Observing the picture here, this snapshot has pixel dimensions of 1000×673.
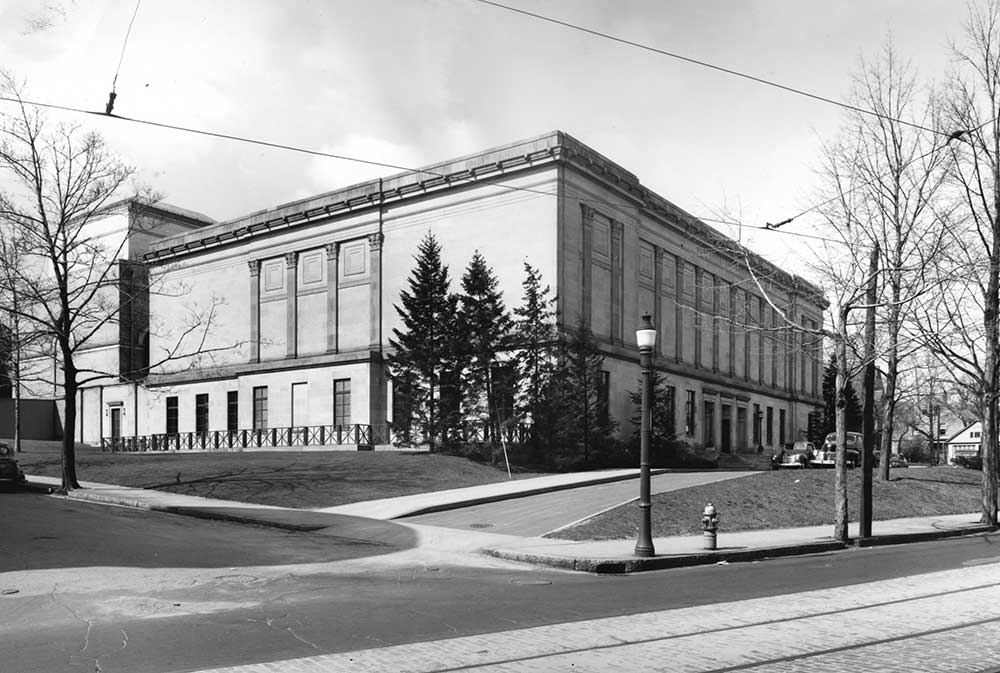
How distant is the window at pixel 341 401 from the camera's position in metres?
51.8

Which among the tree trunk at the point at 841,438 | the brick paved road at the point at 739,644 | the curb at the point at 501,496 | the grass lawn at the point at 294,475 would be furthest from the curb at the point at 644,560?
the grass lawn at the point at 294,475

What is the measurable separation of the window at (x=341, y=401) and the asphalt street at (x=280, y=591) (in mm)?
31690

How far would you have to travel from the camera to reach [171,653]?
Answer: 821cm

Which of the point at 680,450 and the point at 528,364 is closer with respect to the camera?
the point at 528,364

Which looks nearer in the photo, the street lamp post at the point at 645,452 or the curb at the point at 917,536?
the street lamp post at the point at 645,452

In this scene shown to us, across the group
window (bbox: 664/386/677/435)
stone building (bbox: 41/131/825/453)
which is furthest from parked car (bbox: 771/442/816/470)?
window (bbox: 664/386/677/435)

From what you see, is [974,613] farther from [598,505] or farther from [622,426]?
[622,426]

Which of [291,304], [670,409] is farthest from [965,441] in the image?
[291,304]

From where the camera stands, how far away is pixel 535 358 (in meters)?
41.2

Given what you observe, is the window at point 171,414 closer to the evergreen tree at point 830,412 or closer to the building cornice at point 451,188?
the building cornice at point 451,188

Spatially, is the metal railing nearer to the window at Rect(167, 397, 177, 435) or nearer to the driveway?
the window at Rect(167, 397, 177, 435)

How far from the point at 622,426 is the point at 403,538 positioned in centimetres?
3087

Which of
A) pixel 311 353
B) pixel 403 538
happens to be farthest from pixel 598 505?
pixel 311 353

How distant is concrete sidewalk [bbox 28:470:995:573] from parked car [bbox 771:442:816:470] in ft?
61.5
